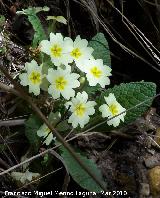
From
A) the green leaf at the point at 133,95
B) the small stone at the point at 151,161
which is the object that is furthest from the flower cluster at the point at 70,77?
the small stone at the point at 151,161

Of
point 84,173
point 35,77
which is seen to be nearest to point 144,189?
point 84,173

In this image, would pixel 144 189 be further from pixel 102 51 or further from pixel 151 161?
pixel 102 51

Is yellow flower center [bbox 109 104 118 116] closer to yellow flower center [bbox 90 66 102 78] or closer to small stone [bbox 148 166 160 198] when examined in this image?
yellow flower center [bbox 90 66 102 78]

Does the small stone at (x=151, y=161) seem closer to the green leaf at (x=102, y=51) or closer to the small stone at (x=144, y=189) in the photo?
the small stone at (x=144, y=189)

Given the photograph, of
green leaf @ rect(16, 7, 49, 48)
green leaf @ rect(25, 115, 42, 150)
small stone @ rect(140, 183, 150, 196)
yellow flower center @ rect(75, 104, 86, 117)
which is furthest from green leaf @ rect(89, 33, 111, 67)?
small stone @ rect(140, 183, 150, 196)

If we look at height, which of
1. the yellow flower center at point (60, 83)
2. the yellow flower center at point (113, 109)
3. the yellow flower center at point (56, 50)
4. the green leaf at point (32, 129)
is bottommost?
the yellow flower center at point (113, 109)
